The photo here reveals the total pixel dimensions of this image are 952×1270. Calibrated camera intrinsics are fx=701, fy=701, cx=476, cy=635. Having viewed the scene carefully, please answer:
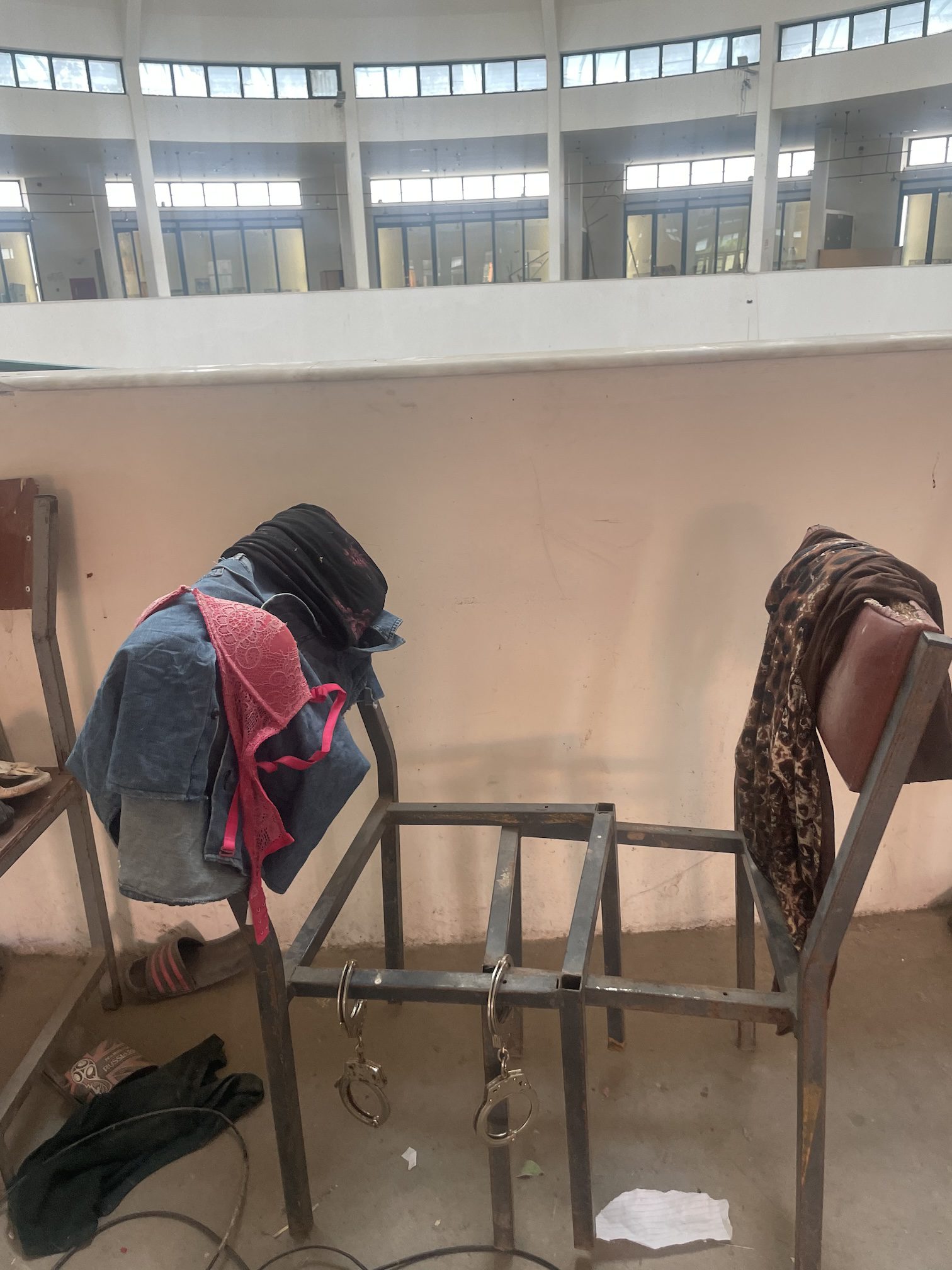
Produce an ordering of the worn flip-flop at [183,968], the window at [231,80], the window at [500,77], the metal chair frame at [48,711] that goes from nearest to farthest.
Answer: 1. the metal chair frame at [48,711]
2. the worn flip-flop at [183,968]
3. the window at [500,77]
4. the window at [231,80]

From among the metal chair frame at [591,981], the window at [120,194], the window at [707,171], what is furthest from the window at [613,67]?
the metal chair frame at [591,981]

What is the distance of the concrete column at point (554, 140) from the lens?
14.2 ft

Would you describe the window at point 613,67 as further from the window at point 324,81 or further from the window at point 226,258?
the window at point 226,258

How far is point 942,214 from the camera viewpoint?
504 cm

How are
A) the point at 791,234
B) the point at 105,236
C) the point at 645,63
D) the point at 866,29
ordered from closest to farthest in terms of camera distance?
the point at 645,63 → the point at 866,29 → the point at 105,236 → the point at 791,234

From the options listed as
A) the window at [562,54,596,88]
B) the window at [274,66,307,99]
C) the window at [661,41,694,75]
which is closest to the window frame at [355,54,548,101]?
the window at [562,54,596,88]

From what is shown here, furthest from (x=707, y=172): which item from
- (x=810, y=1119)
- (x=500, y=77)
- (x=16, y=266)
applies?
(x=810, y=1119)

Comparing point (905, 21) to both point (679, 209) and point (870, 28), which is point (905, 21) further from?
point (679, 209)

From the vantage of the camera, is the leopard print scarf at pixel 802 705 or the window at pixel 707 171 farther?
the window at pixel 707 171

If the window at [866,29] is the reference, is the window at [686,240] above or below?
below

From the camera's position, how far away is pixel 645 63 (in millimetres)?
4430

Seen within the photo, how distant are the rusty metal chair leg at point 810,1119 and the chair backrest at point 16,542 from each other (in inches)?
53.8

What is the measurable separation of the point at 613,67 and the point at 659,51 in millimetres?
318

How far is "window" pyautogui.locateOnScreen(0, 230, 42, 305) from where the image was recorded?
15.7ft
